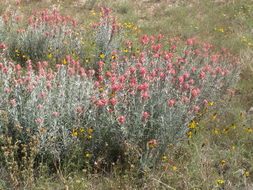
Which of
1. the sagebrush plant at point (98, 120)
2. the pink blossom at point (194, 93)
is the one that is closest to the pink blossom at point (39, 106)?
the sagebrush plant at point (98, 120)

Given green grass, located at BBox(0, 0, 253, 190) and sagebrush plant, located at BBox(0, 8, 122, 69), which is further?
sagebrush plant, located at BBox(0, 8, 122, 69)

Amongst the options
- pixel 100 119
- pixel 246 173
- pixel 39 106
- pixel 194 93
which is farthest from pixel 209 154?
pixel 39 106

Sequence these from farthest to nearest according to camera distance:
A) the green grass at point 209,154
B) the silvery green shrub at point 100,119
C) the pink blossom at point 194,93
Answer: the pink blossom at point 194,93, the silvery green shrub at point 100,119, the green grass at point 209,154

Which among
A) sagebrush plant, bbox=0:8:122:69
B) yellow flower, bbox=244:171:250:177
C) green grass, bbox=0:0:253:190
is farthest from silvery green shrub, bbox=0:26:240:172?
sagebrush plant, bbox=0:8:122:69

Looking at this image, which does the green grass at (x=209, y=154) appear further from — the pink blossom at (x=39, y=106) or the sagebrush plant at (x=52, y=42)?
the sagebrush plant at (x=52, y=42)

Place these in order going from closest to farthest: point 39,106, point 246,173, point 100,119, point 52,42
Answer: point 39,106 < point 246,173 < point 100,119 < point 52,42

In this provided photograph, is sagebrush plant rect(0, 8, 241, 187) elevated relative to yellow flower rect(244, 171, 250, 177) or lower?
elevated

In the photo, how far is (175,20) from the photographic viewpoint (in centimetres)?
856

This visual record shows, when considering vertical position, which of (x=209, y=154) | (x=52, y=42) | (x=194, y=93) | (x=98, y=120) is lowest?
(x=209, y=154)

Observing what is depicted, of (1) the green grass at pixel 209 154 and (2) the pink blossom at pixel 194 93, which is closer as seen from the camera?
(1) the green grass at pixel 209 154

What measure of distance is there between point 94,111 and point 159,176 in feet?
2.88

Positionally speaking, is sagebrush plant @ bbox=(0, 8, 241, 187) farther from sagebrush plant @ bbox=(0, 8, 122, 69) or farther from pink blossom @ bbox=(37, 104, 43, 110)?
sagebrush plant @ bbox=(0, 8, 122, 69)

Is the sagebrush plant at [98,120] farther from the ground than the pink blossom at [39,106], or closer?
closer

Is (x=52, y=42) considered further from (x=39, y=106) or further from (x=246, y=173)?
(x=246, y=173)
